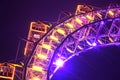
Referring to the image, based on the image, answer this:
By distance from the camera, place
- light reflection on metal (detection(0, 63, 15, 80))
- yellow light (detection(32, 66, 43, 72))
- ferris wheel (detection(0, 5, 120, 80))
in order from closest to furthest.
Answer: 1. ferris wheel (detection(0, 5, 120, 80))
2. yellow light (detection(32, 66, 43, 72))
3. light reflection on metal (detection(0, 63, 15, 80))

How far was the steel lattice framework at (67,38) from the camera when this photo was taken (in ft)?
72.6

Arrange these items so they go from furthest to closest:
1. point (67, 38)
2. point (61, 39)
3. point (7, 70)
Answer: point (7, 70)
point (61, 39)
point (67, 38)

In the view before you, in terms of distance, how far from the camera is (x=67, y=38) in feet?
72.7

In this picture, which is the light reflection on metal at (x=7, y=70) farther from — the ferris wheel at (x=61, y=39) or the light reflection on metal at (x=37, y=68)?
the light reflection on metal at (x=37, y=68)

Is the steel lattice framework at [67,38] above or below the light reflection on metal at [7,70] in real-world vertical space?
above

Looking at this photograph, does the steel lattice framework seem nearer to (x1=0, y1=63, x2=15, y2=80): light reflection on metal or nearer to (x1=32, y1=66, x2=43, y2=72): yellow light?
(x1=32, y1=66, x2=43, y2=72): yellow light

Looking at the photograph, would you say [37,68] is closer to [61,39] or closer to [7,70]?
[7,70]

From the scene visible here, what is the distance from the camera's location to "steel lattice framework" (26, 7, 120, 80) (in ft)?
72.6

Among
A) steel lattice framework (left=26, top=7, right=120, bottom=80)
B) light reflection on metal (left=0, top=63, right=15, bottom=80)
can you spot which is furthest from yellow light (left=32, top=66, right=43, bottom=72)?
light reflection on metal (left=0, top=63, right=15, bottom=80)

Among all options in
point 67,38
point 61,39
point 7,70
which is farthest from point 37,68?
point 67,38

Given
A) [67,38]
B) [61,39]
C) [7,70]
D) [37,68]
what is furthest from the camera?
[7,70]

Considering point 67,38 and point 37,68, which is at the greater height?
point 67,38

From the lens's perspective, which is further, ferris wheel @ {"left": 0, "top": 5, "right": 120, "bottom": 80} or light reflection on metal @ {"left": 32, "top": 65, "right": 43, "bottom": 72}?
light reflection on metal @ {"left": 32, "top": 65, "right": 43, "bottom": 72}

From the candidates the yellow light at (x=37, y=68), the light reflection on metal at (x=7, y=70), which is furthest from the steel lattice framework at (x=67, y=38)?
the light reflection on metal at (x=7, y=70)
